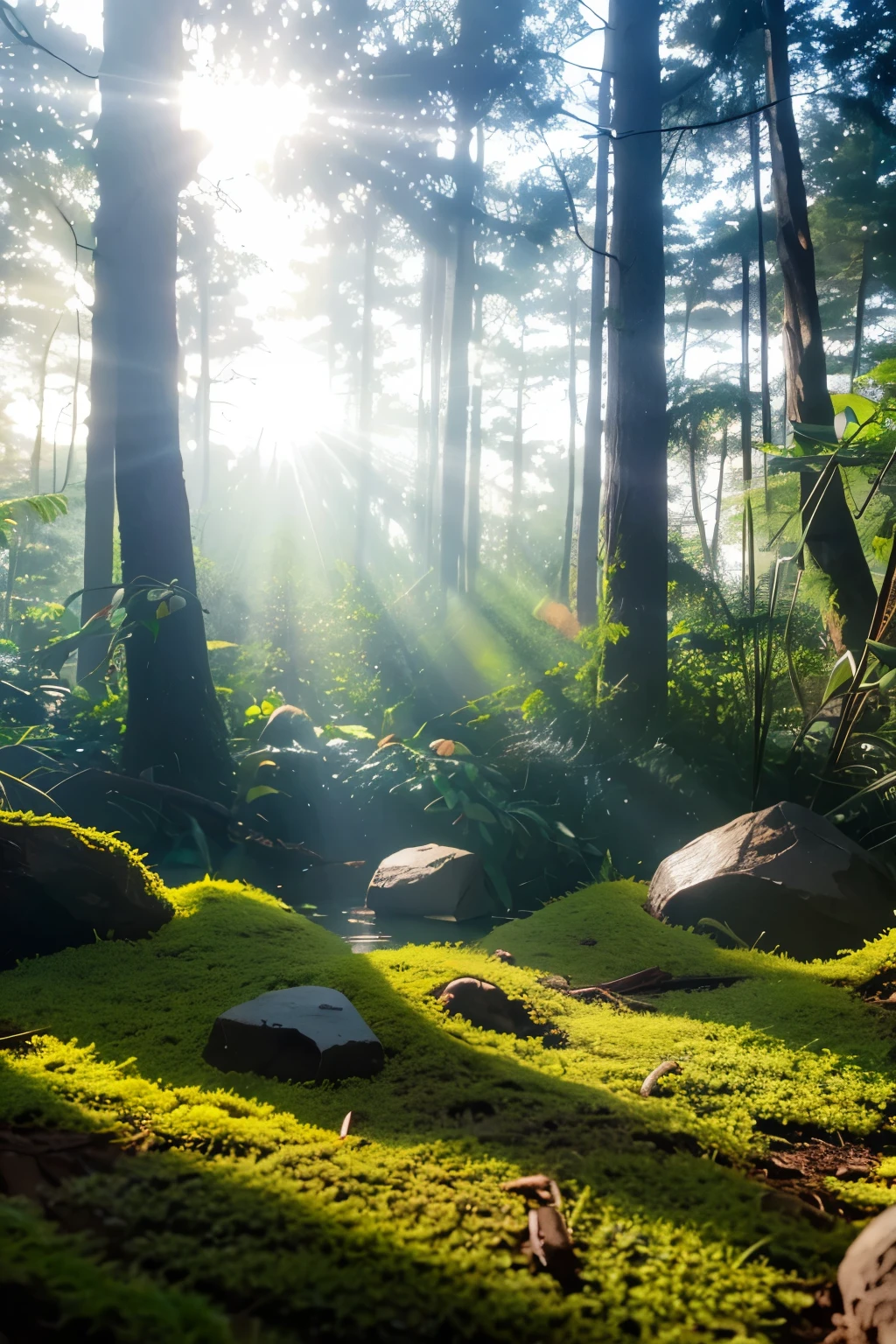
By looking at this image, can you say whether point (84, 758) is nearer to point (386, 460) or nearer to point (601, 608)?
point (601, 608)

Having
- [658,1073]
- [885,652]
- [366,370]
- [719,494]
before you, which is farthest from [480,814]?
[366,370]

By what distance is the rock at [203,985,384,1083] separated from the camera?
95.3 inches

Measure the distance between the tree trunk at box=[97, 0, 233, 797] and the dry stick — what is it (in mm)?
5268

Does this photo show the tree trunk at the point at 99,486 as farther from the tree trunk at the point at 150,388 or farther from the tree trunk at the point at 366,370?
the tree trunk at the point at 366,370

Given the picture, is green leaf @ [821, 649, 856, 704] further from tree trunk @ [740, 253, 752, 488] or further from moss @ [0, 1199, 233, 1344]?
tree trunk @ [740, 253, 752, 488]

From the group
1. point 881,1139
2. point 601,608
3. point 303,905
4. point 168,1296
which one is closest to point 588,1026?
point 881,1139

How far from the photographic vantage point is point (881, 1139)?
88.7 inches

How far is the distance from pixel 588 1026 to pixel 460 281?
50.4 feet

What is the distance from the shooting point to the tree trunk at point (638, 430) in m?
6.88

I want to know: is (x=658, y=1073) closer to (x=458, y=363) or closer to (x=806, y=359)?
(x=806, y=359)

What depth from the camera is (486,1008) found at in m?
3.03

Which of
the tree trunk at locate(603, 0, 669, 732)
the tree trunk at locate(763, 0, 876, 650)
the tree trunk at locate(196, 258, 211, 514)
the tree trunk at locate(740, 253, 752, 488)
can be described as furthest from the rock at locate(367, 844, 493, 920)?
the tree trunk at locate(196, 258, 211, 514)

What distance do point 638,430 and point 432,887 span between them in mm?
4076

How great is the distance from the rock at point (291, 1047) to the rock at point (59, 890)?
3.98 feet
